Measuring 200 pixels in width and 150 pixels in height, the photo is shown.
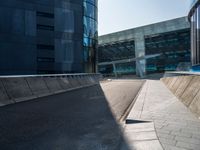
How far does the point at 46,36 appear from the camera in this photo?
29.6 meters

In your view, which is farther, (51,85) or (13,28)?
A: (13,28)

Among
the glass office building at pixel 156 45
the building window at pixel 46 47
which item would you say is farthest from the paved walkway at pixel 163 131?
the glass office building at pixel 156 45

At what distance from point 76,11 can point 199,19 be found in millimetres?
18190

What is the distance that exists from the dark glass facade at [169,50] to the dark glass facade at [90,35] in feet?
95.8

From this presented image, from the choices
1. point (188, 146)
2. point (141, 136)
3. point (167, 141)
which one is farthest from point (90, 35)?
point (188, 146)

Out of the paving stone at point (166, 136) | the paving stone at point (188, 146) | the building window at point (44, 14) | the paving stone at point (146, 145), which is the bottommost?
the paving stone at point (146, 145)

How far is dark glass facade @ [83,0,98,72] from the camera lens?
1297 inches

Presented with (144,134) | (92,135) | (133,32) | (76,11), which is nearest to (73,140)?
(92,135)

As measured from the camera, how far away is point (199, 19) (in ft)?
94.5

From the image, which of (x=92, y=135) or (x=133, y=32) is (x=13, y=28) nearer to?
(x=92, y=135)

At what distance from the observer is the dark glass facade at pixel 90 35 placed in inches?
1297

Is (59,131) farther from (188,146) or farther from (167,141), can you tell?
(188,146)

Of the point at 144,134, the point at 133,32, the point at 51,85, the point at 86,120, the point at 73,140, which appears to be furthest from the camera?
the point at 133,32

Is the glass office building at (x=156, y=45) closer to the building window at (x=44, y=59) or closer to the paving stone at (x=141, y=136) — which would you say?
the building window at (x=44, y=59)
